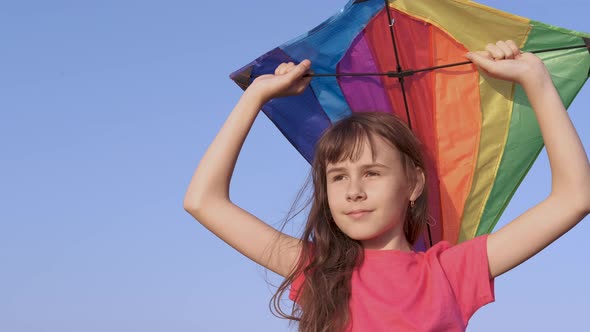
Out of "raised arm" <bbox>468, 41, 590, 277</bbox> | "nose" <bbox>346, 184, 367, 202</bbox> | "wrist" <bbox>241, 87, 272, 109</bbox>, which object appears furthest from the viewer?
"wrist" <bbox>241, 87, 272, 109</bbox>

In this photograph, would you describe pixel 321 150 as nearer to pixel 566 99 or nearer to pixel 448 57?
pixel 448 57

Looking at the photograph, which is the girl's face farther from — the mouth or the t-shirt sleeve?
the t-shirt sleeve

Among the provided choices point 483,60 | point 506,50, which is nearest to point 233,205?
point 483,60

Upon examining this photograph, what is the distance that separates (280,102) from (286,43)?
0.35 metres

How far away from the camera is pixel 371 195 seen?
3760 mm

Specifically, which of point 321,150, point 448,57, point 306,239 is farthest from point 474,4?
point 306,239

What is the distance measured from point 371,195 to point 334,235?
0.38m

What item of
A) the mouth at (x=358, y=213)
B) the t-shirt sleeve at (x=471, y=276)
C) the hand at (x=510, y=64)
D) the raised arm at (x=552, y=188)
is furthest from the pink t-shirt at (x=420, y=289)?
the hand at (x=510, y=64)

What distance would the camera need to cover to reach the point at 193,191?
12.8 feet

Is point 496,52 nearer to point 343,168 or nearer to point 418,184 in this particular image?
point 418,184

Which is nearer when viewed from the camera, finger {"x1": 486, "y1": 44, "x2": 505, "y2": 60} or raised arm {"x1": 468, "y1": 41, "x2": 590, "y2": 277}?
raised arm {"x1": 468, "y1": 41, "x2": 590, "y2": 277}

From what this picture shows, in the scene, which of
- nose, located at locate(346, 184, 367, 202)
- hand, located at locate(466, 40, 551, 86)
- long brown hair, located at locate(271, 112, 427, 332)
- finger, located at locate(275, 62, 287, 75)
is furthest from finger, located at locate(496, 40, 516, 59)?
finger, located at locate(275, 62, 287, 75)

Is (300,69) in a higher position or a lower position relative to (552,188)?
higher

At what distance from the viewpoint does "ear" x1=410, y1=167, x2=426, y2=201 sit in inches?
159
